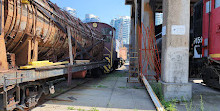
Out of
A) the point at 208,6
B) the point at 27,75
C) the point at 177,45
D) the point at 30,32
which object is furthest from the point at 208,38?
the point at 27,75

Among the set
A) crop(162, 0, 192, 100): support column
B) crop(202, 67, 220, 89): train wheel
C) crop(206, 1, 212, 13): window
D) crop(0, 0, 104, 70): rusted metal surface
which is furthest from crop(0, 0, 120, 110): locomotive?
crop(206, 1, 212, 13): window

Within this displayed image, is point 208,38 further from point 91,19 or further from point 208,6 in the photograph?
point 91,19

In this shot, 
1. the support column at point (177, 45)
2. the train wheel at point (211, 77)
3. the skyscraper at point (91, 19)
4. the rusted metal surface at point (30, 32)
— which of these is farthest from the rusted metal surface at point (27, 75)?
the skyscraper at point (91, 19)

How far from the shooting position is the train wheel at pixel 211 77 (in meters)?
5.73

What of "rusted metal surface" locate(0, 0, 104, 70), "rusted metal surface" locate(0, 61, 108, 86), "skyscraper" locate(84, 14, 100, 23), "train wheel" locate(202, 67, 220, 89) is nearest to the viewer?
"rusted metal surface" locate(0, 61, 108, 86)

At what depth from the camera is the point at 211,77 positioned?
6.07 metres

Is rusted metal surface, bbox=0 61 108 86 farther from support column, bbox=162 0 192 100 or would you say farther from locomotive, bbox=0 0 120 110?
support column, bbox=162 0 192 100

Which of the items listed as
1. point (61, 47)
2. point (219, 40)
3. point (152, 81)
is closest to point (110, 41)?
point (152, 81)

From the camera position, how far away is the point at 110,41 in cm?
1170

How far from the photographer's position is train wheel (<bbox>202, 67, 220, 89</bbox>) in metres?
5.73

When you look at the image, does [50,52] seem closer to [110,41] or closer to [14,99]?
[14,99]

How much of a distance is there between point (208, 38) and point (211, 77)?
155 cm

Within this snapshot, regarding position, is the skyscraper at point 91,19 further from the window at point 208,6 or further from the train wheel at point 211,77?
the train wheel at point 211,77

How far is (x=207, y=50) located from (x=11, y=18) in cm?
608
